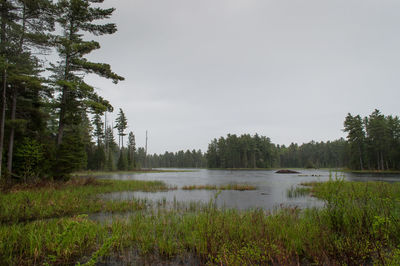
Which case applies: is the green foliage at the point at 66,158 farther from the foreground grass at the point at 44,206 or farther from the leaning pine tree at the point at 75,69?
the foreground grass at the point at 44,206

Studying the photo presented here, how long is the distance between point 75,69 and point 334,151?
130 metres

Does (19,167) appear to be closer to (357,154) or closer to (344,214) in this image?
(344,214)

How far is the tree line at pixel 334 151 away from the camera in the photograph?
52188 millimetres

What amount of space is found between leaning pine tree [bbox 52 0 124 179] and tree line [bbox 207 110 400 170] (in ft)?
216

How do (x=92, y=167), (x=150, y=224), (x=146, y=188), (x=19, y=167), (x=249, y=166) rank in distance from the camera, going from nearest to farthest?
(x=150, y=224) < (x=19, y=167) < (x=146, y=188) < (x=92, y=167) < (x=249, y=166)

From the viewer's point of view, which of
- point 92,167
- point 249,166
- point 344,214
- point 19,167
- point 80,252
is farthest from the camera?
point 249,166

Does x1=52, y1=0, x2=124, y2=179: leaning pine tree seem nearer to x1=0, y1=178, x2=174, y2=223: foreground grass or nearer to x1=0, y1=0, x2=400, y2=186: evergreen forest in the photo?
x1=0, y1=0, x2=400, y2=186: evergreen forest

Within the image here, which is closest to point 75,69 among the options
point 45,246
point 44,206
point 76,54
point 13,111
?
point 76,54

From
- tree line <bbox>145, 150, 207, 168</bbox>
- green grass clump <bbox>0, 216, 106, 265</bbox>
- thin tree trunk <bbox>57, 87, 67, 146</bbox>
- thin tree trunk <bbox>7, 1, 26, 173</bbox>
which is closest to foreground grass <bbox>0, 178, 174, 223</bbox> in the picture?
green grass clump <bbox>0, 216, 106, 265</bbox>

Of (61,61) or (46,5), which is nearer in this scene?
(46,5)

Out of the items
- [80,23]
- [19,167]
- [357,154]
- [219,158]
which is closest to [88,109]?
[19,167]

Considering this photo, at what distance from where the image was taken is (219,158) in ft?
393

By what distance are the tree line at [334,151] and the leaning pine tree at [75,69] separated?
6582 centimetres

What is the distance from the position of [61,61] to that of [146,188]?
14.4m
